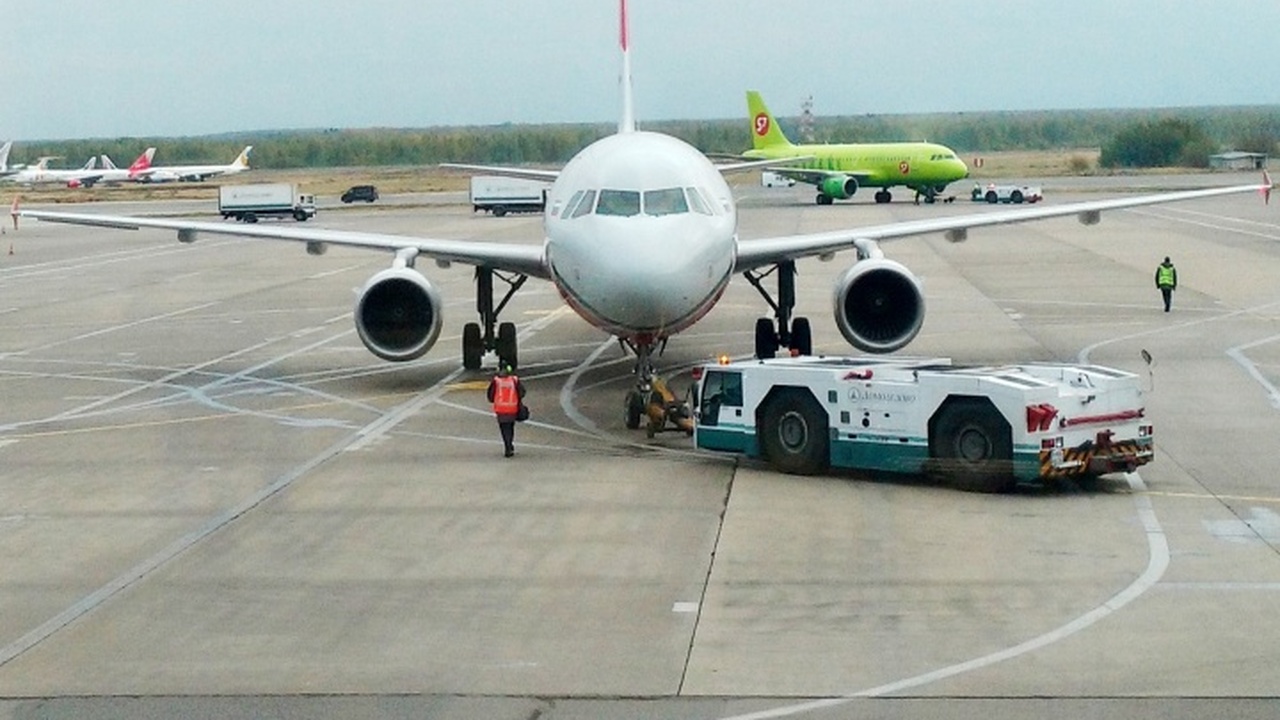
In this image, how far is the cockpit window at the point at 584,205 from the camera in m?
27.3

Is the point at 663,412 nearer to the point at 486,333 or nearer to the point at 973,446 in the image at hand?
the point at 973,446

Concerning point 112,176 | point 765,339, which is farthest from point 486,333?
point 112,176

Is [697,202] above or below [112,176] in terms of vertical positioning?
above

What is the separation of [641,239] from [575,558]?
784 cm

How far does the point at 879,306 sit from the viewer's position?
102 feet

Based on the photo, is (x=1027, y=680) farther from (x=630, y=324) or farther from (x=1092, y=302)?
(x=1092, y=302)

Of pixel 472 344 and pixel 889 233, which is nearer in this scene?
pixel 889 233

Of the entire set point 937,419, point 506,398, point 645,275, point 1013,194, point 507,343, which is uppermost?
point 645,275

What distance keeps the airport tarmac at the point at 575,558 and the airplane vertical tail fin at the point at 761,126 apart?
7758 centimetres

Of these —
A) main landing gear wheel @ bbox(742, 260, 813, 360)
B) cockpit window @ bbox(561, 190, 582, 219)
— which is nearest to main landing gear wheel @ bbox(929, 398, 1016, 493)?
cockpit window @ bbox(561, 190, 582, 219)

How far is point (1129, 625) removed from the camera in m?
16.2

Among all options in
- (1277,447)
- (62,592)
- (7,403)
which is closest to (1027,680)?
(62,592)

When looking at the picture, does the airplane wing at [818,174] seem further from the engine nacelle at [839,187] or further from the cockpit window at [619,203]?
the cockpit window at [619,203]

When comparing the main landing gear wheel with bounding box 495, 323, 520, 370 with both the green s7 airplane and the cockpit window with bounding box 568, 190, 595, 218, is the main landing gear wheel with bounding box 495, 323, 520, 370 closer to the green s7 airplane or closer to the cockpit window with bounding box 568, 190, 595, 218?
the cockpit window with bounding box 568, 190, 595, 218
